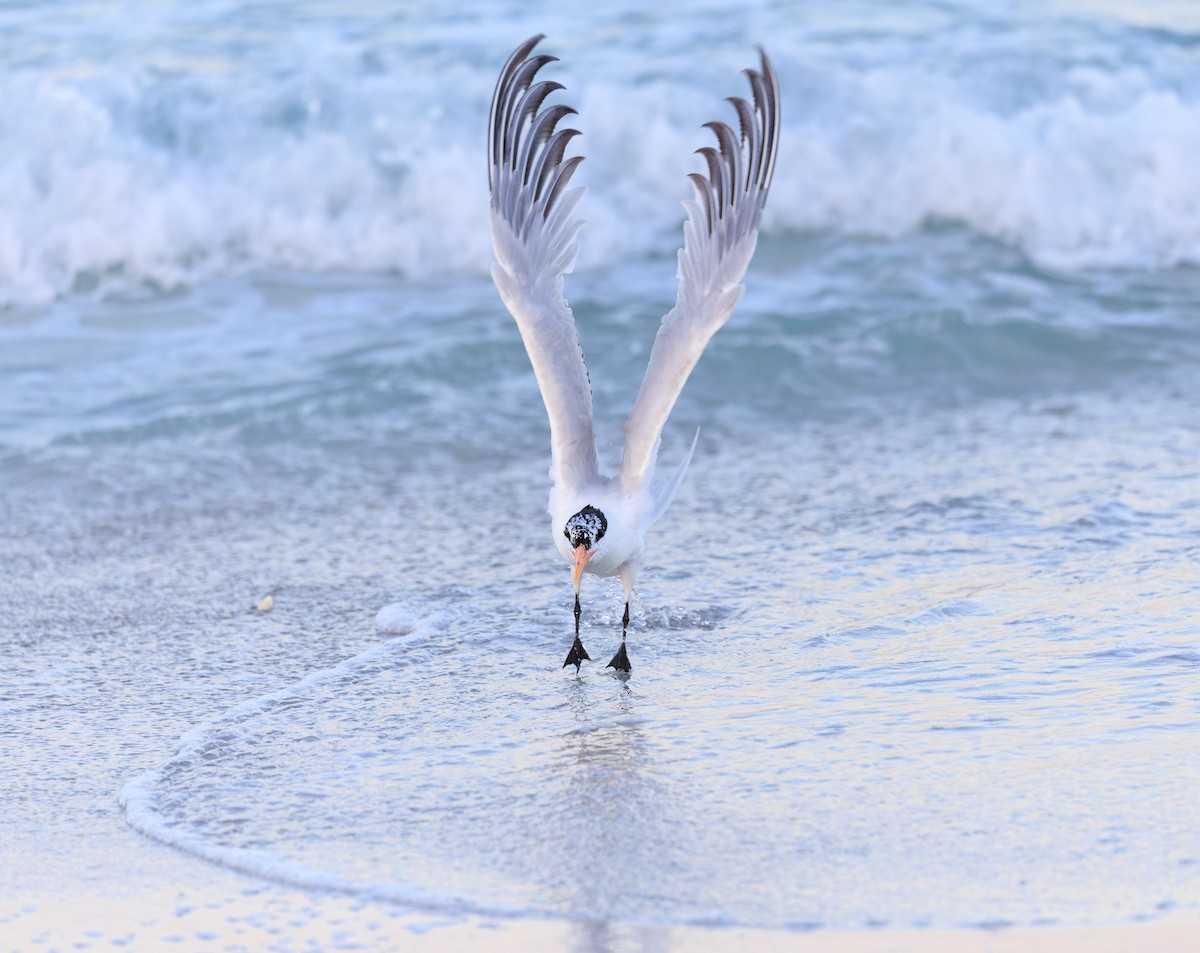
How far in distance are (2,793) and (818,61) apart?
425 inches

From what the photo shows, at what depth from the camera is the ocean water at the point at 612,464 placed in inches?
148

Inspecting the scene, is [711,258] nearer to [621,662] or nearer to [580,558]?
[580,558]

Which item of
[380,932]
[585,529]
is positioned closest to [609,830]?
[380,932]

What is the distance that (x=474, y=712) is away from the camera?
14.9 feet

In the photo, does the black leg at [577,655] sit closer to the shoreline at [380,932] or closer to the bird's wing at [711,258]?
the bird's wing at [711,258]

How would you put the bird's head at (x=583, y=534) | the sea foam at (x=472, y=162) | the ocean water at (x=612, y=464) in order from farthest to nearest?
the sea foam at (x=472, y=162), the bird's head at (x=583, y=534), the ocean water at (x=612, y=464)

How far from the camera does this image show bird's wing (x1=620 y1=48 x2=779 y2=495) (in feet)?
16.5

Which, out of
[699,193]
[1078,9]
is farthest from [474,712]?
[1078,9]

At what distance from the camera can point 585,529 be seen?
15.9 feet

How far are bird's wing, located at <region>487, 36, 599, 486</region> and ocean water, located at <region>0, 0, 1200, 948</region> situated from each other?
0.62 meters

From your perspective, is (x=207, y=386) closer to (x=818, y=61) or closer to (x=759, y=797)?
(x=759, y=797)

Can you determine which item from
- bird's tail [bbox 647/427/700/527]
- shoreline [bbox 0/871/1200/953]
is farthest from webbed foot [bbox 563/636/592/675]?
shoreline [bbox 0/871/1200/953]

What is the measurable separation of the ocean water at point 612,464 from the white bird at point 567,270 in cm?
39

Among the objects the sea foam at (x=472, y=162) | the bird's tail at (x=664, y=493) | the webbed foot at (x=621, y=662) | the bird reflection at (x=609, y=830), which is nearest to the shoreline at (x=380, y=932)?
the bird reflection at (x=609, y=830)
